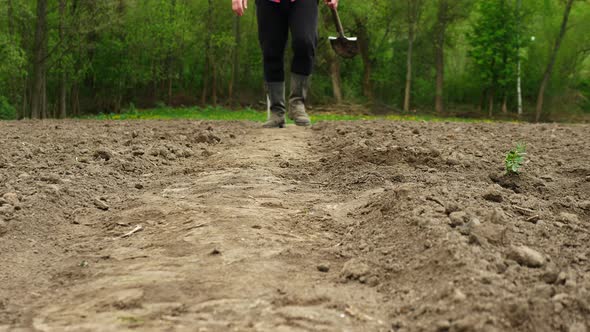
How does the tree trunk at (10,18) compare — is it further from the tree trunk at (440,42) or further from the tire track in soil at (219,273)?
the tree trunk at (440,42)

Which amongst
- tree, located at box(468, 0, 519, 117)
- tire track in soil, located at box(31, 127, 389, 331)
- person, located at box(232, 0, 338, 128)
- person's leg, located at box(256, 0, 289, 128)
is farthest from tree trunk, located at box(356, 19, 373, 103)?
tire track in soil, located at box(31, 127, 389, 331)

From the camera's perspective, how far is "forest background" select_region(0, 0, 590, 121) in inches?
1232

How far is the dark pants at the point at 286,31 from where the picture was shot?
269 inches

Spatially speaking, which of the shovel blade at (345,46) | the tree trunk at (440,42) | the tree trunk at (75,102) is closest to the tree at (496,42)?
the tree trunk at (440,42)

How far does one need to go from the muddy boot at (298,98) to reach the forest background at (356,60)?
789 inches

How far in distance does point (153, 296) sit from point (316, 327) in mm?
686

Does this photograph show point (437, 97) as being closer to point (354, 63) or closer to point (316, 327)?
point (354, 63)

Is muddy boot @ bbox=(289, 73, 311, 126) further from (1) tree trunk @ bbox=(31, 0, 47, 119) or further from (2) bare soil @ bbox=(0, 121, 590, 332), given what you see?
(1) tree trunk @ bbox=(31, 0, 47, 119)

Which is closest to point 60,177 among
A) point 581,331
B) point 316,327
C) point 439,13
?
point 316,327

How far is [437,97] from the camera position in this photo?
1394 inches

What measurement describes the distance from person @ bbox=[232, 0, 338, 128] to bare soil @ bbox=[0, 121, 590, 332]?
6.55ft

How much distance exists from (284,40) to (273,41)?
18 centimetres

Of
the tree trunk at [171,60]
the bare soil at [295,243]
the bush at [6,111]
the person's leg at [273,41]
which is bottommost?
the bush at [6,111]

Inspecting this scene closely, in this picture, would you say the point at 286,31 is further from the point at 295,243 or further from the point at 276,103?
the point at 295,243
